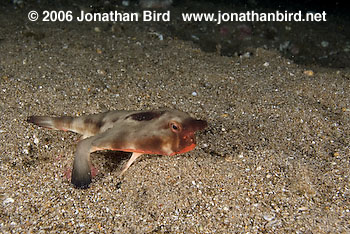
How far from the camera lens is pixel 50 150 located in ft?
12.1

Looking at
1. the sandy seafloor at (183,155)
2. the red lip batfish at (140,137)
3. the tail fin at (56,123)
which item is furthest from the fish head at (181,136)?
the tail fin at (56,123)

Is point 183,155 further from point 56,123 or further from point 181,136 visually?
point 56,123

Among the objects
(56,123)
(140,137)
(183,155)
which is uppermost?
(140,137)

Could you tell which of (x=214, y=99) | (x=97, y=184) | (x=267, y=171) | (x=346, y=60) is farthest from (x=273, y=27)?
(x=97, y=184)

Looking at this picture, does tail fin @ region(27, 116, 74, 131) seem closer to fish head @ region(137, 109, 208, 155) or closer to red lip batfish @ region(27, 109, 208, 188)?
red lip batfish @ region(27, 109, 208, 188)

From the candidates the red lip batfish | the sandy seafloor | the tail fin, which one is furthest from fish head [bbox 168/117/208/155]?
the tail fin

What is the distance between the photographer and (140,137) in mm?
2941

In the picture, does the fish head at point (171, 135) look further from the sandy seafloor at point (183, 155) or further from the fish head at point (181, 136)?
the sandy seafloor at point (183, 155)

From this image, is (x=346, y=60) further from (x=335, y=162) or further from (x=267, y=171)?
(x=267, y=171)

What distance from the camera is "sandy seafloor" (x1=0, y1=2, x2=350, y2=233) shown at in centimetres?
283

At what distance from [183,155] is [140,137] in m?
0.80

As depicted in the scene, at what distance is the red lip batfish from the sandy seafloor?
11.8 inches

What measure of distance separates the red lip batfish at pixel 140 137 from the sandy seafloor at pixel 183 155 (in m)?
0.30

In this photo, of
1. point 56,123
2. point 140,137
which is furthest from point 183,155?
point 56,123
